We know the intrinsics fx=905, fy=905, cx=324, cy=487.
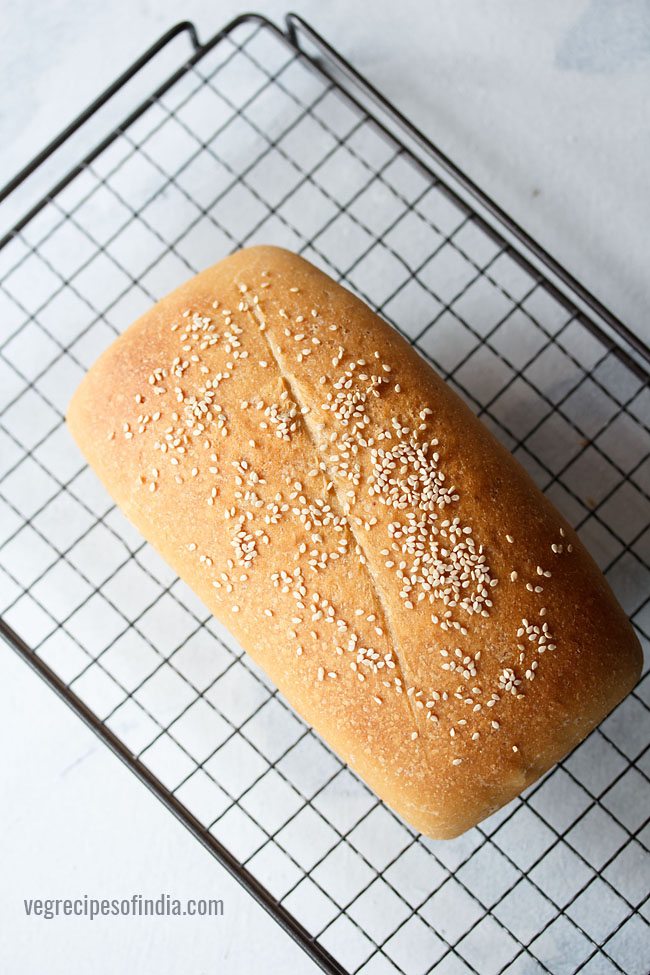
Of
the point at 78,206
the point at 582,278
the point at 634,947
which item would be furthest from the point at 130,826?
the point at 582,278

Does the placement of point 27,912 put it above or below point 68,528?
below

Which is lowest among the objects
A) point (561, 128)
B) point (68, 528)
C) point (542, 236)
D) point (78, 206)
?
point (68, 528)

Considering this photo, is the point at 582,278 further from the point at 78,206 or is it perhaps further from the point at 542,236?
the point at 78,206

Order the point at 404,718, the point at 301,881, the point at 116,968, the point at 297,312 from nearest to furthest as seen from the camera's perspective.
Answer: the point at 404,718 < the point at 297,312 < the point at 301,881 < the point at 116,968

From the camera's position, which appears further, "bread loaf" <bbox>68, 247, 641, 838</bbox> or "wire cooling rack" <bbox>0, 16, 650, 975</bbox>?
"wire cooling rack" <bbox>0, 16, 650, 975</bbox>

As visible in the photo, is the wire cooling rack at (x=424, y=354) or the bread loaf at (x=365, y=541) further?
the wire cooling rack at (x=424, y=354)

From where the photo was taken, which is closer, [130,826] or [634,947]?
[634,947]
